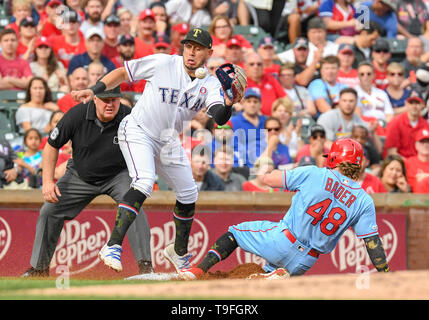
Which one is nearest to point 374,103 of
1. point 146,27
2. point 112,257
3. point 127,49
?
point 146,27

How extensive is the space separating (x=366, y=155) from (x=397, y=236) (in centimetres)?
144

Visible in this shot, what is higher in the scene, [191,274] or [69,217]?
[69,217]

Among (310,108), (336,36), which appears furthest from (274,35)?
(310,108)

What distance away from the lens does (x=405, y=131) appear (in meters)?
11.6

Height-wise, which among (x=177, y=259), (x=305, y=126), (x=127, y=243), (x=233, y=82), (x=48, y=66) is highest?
(x=233, y=82)

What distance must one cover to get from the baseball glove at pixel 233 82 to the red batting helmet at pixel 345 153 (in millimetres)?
898

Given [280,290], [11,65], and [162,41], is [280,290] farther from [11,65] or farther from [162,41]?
[162,41]

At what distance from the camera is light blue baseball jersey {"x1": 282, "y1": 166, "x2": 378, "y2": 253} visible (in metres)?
6.49

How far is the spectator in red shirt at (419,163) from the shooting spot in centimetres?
1080

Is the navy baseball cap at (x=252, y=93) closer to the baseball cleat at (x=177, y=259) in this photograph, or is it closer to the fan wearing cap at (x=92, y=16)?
the fan wearing cap at (x=92, y=16)

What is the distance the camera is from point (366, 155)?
36.3 ft

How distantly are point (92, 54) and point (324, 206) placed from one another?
5.94 meters

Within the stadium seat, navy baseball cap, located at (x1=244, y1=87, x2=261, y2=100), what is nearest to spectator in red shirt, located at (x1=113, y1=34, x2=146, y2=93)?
→ navy baseball cap, located at (x1=244, y1=87, x2=261, y2=100)

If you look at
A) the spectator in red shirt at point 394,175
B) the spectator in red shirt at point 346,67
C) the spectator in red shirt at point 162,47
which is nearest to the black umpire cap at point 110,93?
the spectator in red shirt at point 394,175
